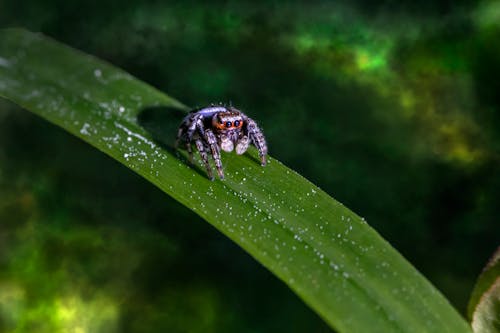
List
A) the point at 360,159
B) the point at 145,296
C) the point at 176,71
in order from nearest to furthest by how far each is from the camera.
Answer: the point at 145,296, the point at 360,159, the point at 176,71

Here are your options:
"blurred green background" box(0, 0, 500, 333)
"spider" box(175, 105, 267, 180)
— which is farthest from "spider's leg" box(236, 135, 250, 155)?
"blurred green background" box(0, 0, 500, 333)

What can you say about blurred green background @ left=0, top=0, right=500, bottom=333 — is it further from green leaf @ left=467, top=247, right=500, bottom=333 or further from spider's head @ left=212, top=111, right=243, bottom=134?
green leaf @ left=467, top=247, right=500, bottom=333

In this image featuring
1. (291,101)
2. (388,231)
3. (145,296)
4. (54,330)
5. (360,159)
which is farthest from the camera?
(291,101)

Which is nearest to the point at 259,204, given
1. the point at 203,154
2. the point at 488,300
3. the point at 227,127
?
the point at 203,154

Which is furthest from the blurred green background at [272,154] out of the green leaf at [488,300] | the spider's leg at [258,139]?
the green leaf at [488,300]

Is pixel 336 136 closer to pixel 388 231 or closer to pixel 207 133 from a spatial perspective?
pixel 388 231

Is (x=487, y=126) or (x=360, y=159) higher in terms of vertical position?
(x=487, y=126)

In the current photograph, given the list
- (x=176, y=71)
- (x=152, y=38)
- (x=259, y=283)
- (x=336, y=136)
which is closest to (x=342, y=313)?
(x=259, y=283)
